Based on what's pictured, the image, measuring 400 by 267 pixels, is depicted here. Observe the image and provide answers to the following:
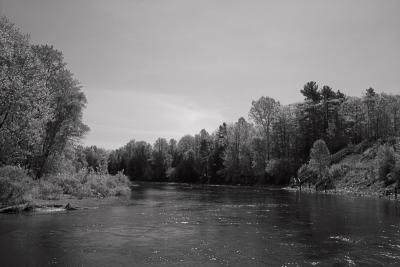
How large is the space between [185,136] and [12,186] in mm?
151773

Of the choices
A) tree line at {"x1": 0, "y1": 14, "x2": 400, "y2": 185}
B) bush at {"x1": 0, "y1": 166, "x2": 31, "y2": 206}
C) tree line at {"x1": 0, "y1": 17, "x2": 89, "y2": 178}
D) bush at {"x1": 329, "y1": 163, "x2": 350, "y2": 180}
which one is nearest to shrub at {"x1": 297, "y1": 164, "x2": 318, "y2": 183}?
bush at {"x1": 329, "y1": 163, "x2": 350, "y2": 180}

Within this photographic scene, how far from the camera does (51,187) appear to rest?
42.8 metres

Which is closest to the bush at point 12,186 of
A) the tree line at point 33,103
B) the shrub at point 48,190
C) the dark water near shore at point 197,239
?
the tree line at point 33,103

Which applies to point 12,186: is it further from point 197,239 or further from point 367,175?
point 367,175

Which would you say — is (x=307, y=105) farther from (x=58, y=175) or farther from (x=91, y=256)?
(x=91, y=256)

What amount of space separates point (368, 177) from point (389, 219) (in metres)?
39.3

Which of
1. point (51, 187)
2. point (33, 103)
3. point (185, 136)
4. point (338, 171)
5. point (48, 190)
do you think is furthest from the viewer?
point (185, 136)

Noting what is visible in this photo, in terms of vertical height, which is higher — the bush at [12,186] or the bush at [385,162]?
the bush at [385,162]

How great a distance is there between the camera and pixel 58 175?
159 feet

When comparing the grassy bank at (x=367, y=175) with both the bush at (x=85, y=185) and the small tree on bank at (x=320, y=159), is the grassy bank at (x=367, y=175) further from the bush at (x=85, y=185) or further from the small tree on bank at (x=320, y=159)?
the bush at (x=85, y=185)

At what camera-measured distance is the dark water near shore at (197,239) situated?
17656 millimetres

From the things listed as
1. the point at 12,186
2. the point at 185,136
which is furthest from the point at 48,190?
the point at 185,136

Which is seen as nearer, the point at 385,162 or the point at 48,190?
the point at 48,190

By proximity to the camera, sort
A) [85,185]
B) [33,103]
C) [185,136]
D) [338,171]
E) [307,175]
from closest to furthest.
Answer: [33,103] < [85,185] < [338,171] < [307,175] < [185,136]
